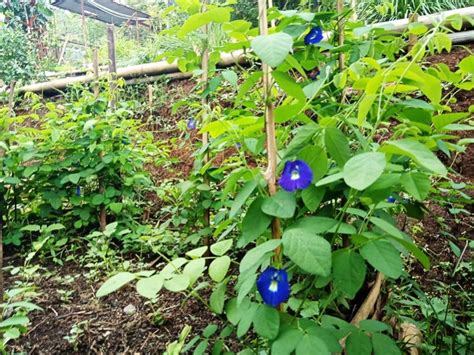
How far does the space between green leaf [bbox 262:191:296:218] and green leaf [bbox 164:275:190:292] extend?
197 mm

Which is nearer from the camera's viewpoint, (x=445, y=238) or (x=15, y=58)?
(x=445, y=238)

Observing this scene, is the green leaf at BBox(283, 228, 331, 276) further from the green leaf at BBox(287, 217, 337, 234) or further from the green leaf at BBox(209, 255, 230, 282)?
the green leaf at BBox(209, 255, 230, 282)

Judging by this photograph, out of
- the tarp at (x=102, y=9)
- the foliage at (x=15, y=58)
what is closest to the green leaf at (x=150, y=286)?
the foliage at (x=15, y=58)

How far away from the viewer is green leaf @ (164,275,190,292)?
0.68 m

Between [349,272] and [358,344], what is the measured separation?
0.16 meters

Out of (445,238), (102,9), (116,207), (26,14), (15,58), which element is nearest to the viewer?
(445,238)

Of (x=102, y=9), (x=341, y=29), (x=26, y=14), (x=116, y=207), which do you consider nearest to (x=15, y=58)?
(x=26, y=14)

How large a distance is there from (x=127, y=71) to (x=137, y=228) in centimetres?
269

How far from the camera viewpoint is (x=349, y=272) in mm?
620

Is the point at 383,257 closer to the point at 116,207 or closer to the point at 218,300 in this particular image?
the point at 218,300

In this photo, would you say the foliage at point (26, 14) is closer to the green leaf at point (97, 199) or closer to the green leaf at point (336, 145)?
the green leaf at point (97, 199)

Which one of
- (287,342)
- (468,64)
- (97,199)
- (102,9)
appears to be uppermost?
(102,9)

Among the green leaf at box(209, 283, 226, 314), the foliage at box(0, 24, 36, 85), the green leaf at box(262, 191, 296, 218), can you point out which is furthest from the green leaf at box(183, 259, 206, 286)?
the foliage at box(0, 24, 36, 85)

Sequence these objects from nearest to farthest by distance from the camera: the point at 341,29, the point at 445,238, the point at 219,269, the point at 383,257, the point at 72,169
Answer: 1. the point at 383,257
2. the point at 219,269
3. the point at 341,29
4. the point at 445,238
5. the point at 72,169
